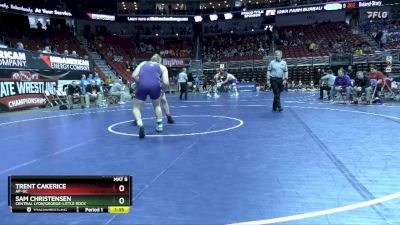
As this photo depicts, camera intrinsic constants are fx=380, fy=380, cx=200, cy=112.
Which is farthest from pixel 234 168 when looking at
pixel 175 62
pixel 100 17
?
pixel 100 17

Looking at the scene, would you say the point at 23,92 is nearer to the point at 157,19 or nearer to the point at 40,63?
the point at 40,63

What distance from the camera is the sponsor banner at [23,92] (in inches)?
602

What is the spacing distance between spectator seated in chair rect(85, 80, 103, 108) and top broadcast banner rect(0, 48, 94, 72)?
2275mm

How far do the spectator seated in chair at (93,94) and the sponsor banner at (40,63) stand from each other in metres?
2.21

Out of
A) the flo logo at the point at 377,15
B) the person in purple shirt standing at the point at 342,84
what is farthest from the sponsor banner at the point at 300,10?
the person in purple shirt standing at the point at 342,84

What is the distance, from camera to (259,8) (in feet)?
A: 136

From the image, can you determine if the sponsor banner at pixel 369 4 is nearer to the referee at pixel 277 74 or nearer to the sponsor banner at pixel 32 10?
the sponsor banner at pixel 32 10

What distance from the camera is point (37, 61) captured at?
56.1 ft

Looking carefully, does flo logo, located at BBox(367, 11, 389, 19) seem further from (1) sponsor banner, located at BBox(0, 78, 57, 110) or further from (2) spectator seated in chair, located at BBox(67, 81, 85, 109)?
(1) sponsor banner, located at BBox(0, 78, 57, 110)

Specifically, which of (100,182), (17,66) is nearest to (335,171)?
(100,182)

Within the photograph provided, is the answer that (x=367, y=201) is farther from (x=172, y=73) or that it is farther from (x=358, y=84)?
(x=172, y=73)

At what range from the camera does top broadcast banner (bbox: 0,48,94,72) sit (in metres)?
15.4

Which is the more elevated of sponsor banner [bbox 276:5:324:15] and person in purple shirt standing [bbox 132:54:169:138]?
sponsor banner [bbox 276:5:324:15]
